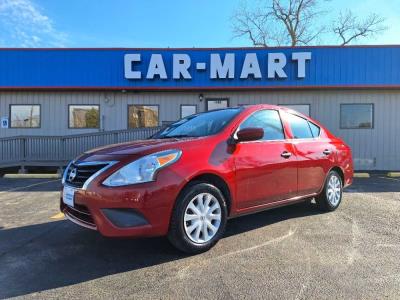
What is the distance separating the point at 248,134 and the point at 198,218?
1.19 m

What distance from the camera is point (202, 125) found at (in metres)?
5.42

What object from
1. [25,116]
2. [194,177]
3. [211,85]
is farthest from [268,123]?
[25,116]

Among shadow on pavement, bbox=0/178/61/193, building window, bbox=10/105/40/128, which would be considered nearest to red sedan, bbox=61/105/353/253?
shadow on pavement, bbox=0/178/61/193

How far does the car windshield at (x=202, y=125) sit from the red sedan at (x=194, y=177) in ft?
0.06

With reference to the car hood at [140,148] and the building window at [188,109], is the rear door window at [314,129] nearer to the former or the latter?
the car hood at [140,148]

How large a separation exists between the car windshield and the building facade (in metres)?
8.74

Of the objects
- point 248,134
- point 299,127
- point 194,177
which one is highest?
point 299,127

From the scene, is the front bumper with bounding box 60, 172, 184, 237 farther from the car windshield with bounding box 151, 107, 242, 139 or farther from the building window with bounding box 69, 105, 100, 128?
the building window with bounding box 69, 105, 100, 128

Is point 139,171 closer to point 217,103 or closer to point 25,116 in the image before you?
point 217,103

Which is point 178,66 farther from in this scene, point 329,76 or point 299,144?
point 299,144

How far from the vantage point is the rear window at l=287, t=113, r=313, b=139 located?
19.7 feet

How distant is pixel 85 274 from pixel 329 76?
12151 mm

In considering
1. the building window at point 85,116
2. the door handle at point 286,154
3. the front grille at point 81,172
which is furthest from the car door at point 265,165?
the building window at point 85,116

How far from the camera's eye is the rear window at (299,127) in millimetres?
6000
